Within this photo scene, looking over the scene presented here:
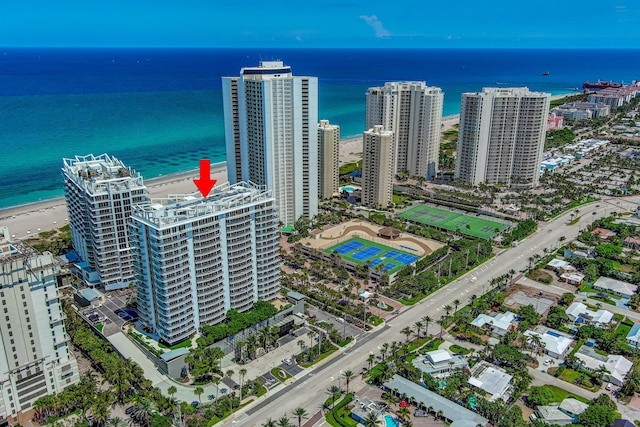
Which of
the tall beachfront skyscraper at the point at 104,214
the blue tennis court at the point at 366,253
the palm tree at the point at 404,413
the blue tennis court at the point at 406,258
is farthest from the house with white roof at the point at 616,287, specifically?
the tall beachfront skyscraper at the point at 104,214

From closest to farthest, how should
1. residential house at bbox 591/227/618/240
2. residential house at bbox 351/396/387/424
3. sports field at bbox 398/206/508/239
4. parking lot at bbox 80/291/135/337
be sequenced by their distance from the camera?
residential house at bbox 351/396/387/424 < parking lot at bbox 80/291/135/337 < residential house at bbox 591/227/618/240 < sports field at bbox 398/206/508/239

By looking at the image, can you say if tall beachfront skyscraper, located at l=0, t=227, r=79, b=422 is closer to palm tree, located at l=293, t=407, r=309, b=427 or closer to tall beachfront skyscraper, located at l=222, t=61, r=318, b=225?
palm tree, located at l=293, t=407, r=309, b=427

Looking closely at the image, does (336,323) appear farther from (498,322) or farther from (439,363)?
(498,322)

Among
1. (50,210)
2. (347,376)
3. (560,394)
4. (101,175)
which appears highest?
(101,175)

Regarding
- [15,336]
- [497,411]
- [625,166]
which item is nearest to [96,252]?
[15,336]

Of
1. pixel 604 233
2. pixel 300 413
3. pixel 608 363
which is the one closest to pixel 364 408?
pixel 300 413

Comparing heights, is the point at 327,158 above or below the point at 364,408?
above

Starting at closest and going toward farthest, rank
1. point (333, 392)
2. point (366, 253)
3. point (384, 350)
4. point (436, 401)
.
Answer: point (436, 401) < point (333, 392) < point (384, 350) < point (366, 253)

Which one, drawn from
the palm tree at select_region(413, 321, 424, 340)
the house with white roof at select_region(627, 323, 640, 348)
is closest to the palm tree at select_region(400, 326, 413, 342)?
the palm tree at select_region(413, 321, 424, 340)
